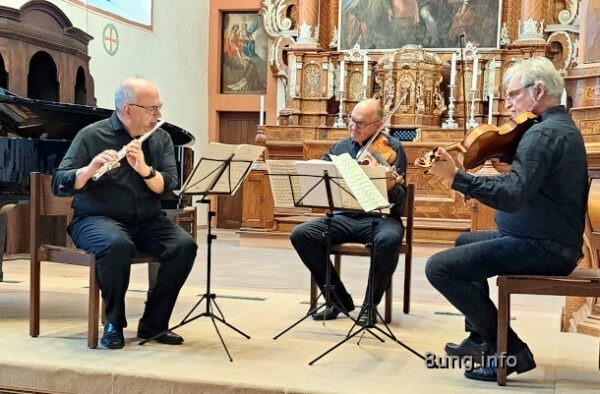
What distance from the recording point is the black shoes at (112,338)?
3645 mm

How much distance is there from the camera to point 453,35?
1095 cm

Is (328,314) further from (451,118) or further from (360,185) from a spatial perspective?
(451,118)

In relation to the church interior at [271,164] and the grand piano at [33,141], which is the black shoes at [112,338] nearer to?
the church interior at [271,164]

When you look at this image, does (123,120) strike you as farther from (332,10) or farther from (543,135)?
(332,10)

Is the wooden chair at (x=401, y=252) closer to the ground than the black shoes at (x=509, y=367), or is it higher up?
higher up

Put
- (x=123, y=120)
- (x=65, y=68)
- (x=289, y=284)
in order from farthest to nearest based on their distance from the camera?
(x=65, y=68) < (x=289, y=284) < (x=123, y=120)

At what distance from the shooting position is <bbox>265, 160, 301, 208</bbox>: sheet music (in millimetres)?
4008

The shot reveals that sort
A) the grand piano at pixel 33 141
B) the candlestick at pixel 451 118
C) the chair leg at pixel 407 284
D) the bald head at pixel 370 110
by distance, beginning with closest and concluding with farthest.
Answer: the grand piano at pixel 33 141 < the bald head at pixel 370 110 < the chair leg at pixel 407 284 < the candlestick at pixel 451 118

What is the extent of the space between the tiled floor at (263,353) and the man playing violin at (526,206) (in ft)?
1.02

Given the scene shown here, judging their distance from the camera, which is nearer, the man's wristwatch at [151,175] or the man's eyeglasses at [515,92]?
the man's eyeglasses at [515,92]

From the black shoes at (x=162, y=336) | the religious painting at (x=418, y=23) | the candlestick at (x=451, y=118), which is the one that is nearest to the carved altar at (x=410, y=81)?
the candlestick at (x=451, y=118)

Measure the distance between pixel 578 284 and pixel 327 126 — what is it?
7927 millimetres

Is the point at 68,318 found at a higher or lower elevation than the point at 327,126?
lower

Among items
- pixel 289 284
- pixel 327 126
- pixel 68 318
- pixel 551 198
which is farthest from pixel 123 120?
pixel 327 126
